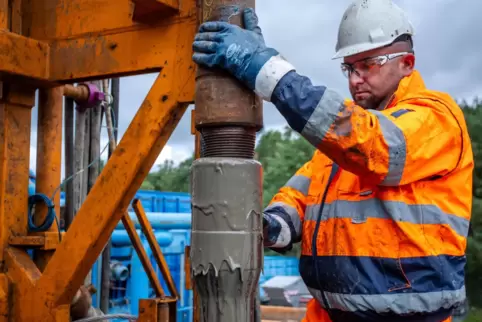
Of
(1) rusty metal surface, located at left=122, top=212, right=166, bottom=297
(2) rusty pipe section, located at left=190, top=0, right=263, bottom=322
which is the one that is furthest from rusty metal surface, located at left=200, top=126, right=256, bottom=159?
(1) rusty metal surface, located at left=122, top=212, right=166, bottom=297

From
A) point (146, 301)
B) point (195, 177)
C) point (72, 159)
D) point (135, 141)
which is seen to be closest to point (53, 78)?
point (135, 141)

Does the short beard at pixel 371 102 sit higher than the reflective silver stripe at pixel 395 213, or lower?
higher

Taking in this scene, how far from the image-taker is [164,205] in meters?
8.96

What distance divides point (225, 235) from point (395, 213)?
656 millimetres

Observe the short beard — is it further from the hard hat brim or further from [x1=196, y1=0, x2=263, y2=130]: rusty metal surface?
[x1=196, y1=0, x2=263, y2=130]: rusty metal surface

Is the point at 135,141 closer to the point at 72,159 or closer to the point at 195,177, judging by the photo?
the point at 195,177

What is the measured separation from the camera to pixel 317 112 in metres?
1.89

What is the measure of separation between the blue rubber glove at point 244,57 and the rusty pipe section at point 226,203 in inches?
1.9

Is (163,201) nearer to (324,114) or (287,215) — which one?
(287,215)

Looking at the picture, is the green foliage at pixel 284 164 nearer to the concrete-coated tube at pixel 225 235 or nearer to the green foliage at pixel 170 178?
the green foliage at pixel 170 178

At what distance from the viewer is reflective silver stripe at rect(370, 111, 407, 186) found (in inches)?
76.1

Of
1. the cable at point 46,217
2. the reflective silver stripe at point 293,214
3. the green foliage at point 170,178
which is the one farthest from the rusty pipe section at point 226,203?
the green foliage at point 170,178

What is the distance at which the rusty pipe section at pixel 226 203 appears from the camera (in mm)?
1869

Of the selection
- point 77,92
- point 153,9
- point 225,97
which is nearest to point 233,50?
point 225,97
